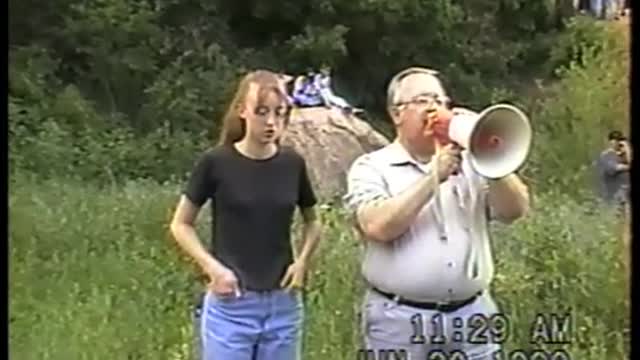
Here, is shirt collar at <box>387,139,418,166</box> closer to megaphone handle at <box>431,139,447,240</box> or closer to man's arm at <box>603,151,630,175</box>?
megaphone handle at <box>431,139,447,240</box>

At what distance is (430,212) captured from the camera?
9.00ft

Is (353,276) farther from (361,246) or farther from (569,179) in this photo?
(569,179)

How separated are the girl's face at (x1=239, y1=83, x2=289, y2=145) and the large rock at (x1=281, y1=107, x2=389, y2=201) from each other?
2 cm

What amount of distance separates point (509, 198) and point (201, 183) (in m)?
0.60

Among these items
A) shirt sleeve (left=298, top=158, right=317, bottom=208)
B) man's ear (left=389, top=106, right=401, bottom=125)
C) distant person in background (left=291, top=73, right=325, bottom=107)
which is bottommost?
shirt sleeve (left=298, top=158, right=317, bottom=208)

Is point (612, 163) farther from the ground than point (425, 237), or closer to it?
farther from the ground

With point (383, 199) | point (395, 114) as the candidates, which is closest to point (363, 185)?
point (383, 199)

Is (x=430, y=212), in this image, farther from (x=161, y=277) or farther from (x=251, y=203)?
(x=161, y=277)

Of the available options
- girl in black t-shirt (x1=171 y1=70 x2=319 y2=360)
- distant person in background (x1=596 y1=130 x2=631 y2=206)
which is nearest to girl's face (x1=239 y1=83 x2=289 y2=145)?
girl in black t-shirt (x1=171 y1=70 x2=319 y2=360)

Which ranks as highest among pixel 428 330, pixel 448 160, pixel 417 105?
pixel 417 105

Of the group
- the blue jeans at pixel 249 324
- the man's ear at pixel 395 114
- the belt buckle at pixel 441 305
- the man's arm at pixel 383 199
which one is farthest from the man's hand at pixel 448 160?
the blue jeans at pixel 249 324

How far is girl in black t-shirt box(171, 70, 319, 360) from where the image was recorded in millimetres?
2713

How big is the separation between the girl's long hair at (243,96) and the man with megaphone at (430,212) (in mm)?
213

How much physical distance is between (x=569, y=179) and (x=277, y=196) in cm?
58
